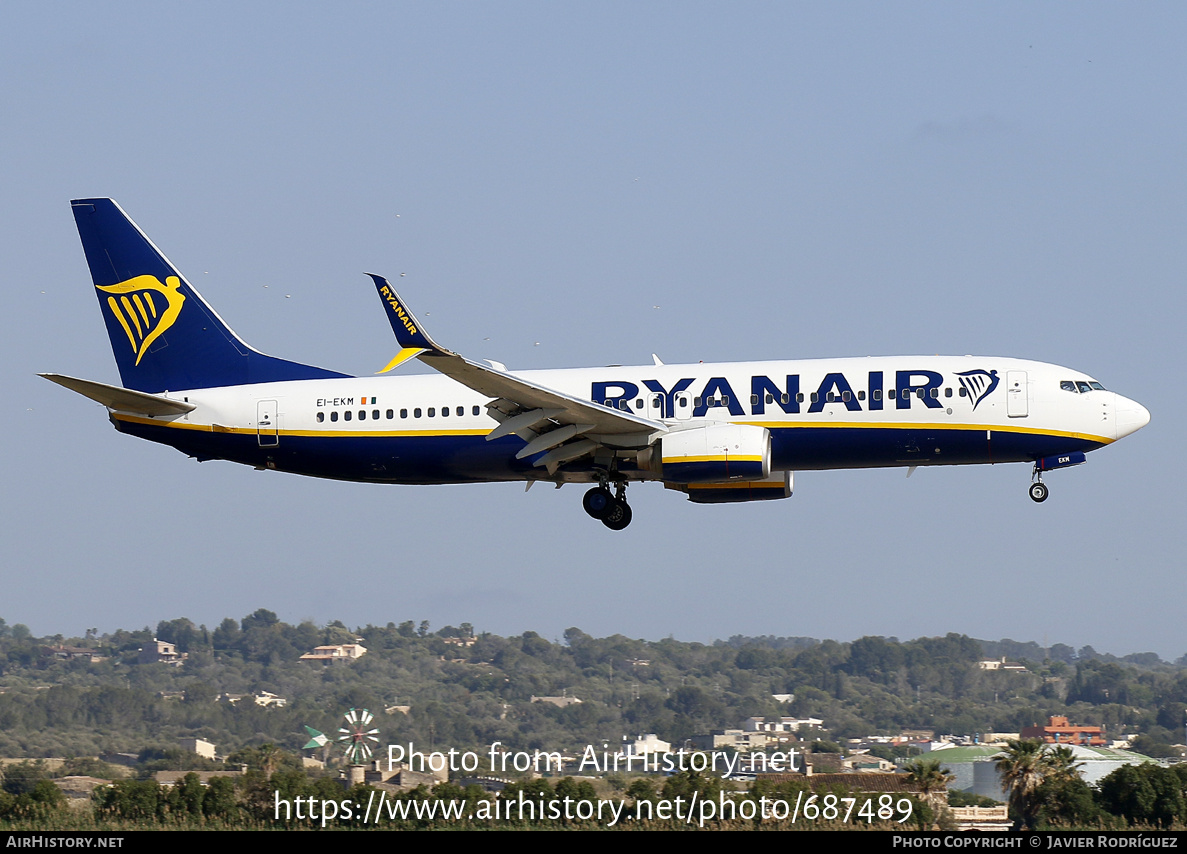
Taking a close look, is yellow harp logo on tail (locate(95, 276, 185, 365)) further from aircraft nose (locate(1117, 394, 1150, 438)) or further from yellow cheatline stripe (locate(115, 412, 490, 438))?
aircraft nose (locate(1117, 394, 1150, 438))

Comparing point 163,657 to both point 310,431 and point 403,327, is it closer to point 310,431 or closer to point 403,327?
point 310,431

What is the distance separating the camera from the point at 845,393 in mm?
41875

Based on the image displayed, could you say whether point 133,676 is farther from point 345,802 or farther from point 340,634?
point 345,802

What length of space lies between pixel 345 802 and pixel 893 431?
21.0 m

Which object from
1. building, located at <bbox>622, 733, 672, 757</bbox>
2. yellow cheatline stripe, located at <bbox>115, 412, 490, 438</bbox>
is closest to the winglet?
yellow cheatline stripe, located at <bbox>115, 412, 490, 438</bbox>

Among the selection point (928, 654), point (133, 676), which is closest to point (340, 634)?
point (133, 676)

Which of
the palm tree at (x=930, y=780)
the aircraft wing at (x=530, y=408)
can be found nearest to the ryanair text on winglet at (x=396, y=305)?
the aircraft wing at (x=530, y=408)

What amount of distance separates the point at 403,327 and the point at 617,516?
10.3 meters

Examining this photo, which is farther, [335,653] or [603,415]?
[335,653]

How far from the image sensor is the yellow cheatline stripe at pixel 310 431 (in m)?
44.6

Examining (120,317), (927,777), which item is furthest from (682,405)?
(927,777)

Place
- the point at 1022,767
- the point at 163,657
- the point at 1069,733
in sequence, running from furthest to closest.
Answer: the point at 163,657 → the point at 1069,733 → the point at 1022,767

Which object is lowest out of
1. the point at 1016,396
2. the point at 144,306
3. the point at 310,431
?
the point at 310,431
